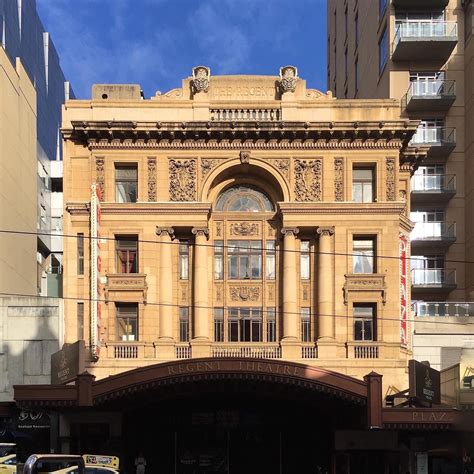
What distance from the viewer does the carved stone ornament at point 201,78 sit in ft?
128

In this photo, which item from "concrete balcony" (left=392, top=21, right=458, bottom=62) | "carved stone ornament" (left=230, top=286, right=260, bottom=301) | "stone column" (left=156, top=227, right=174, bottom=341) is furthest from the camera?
"concrete balcony" (left=392, top=21, right=458, bottom=62)

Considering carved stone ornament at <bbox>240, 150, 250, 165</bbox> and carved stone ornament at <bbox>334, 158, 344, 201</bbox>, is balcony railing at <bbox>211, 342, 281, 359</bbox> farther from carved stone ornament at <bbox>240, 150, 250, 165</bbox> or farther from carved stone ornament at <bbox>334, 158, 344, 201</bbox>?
carved stone ornament at <bbox>240, 150, 250, 165</bbox>

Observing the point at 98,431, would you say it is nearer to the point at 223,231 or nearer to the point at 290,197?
the point at 223,231

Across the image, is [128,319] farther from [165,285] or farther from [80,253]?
[80,253]

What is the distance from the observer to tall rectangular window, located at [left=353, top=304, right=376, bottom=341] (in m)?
37.9

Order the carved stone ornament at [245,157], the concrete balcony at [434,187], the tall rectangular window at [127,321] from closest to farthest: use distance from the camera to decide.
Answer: the tall rectangular window at [127,321] → the carved stone ornament at [245,157] → the concrete balcony at [434,187]

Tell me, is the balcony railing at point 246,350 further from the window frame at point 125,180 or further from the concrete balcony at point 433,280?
the concrete balcony at point 433,280

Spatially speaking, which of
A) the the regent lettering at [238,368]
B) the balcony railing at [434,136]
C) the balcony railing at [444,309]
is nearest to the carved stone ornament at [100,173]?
the the regent lettering at [238,368]

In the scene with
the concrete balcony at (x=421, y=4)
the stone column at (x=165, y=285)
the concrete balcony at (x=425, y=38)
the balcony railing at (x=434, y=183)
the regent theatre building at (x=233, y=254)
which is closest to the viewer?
the regent theatre building at (x=233, y=254)

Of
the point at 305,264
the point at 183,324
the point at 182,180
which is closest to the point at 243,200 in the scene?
the point at 182,180

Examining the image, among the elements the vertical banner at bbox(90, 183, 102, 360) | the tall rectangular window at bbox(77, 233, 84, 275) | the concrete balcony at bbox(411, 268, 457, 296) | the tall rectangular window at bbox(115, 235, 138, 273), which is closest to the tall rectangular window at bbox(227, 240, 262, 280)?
the tall rectangular window at bbox(115, 235, 138, 273)

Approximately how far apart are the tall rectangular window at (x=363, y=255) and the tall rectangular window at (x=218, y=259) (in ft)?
19.6

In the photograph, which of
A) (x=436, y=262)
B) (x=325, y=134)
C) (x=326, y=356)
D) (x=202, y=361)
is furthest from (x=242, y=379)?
(x=436, y=262)

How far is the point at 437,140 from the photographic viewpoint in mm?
50281
